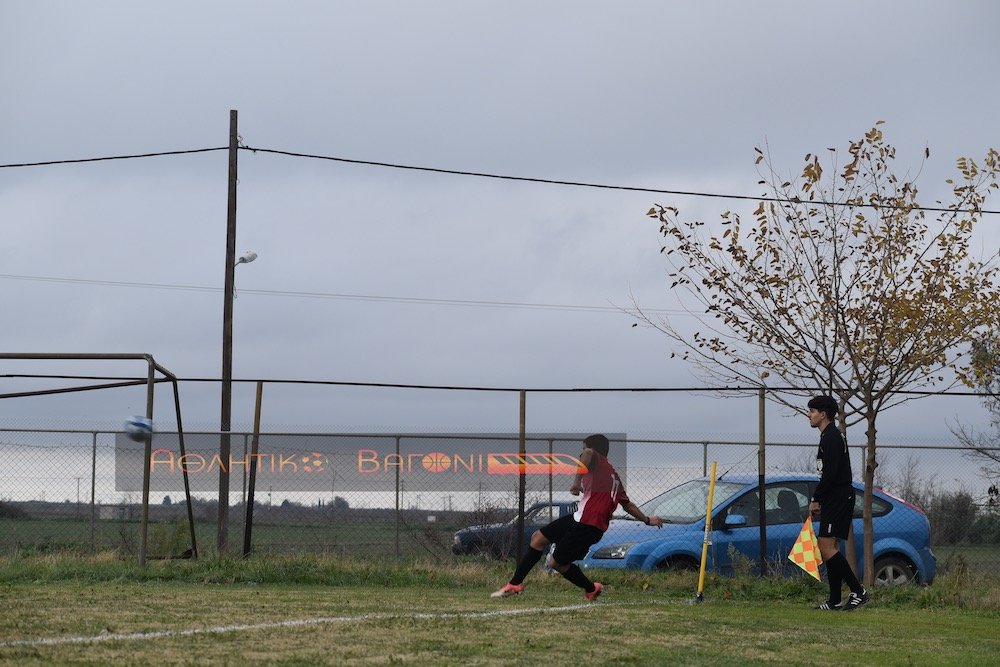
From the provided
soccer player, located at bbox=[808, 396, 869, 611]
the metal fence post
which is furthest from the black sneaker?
the metal fence post

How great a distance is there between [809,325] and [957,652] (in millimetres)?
5963

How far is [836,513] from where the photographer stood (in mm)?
11383

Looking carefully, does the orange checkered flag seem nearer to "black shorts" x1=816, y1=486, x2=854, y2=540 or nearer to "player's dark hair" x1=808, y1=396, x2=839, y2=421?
"black shorts" x1=816, y1=486, x2=854, y2=540

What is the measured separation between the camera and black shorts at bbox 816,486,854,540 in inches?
447

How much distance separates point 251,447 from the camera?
15836mm

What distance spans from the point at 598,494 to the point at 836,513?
2.15 meters

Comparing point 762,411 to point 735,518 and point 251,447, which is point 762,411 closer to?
point 735,518

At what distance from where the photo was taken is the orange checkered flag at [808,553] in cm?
1231

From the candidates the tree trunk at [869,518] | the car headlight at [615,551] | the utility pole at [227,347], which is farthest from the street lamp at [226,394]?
the tree trunk at [869,518]

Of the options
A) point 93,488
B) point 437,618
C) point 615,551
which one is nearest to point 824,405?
point 615,551

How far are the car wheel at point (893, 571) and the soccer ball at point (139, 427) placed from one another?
8.14 m

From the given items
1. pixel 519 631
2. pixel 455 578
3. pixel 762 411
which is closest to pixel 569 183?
pixel 762 411

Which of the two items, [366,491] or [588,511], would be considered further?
[366,491]

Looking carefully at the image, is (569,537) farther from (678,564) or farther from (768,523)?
(768,523)
